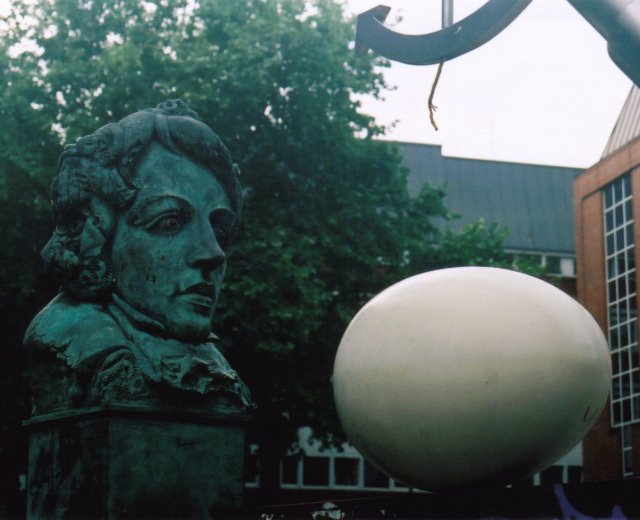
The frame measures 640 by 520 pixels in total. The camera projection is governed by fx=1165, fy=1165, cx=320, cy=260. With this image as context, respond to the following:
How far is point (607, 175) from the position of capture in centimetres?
3747

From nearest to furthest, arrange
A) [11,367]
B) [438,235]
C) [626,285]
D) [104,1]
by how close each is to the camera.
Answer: [11,367] → [104,1] → [438,235] → [626,285]

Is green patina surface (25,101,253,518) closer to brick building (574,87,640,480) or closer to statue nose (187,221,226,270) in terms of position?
statue nose (187,221,226,270)

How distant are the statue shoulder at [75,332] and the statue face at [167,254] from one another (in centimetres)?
16

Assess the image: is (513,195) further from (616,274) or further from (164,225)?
(164,225)

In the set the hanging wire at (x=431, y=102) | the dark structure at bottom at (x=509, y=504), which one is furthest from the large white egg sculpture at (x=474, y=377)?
the hanging wire at (x=431, y=102)

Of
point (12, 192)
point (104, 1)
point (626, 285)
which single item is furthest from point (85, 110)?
point (626, 285)

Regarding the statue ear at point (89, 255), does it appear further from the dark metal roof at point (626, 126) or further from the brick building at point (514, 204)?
the brick building at point (514, 204)

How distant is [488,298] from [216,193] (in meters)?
1.59

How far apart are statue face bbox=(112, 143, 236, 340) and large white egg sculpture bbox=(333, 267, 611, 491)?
2.91 ft

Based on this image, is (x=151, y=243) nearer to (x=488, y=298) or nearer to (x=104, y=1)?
(x=488, y=298)

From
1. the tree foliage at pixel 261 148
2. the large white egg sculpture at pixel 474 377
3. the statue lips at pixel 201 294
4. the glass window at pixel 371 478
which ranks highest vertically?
the tree foliage at pixel 261 148

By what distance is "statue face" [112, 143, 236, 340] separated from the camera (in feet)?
16.8

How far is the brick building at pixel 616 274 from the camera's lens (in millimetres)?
35438

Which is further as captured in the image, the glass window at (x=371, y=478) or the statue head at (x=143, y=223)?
the glass window at (x=371, y=478)
